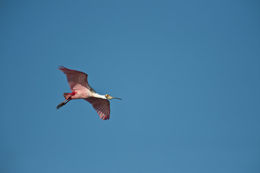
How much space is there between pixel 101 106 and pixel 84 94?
2038mm

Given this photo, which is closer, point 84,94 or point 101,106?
point 84,94

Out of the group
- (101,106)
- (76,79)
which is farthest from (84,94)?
(101,106)

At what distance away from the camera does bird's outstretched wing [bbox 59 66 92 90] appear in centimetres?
1717

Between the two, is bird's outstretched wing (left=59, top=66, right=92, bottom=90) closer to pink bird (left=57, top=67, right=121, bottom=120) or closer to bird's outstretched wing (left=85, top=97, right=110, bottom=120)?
pink bird (left=57, top=67, right=121, bottom=120)

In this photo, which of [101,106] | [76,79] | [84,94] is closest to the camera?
[76,79]

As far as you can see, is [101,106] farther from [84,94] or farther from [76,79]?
[76,79]

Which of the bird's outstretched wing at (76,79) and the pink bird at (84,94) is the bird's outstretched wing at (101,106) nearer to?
the pink bird at (84,94)

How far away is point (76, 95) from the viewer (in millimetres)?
18719

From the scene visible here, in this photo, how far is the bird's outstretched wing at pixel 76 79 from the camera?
676 inches

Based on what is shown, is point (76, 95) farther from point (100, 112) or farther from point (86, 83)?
point (100, 112)

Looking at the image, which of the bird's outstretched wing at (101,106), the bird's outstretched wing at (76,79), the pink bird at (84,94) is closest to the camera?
the bird's outstretched wing at (76,79)

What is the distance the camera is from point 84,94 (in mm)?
18922

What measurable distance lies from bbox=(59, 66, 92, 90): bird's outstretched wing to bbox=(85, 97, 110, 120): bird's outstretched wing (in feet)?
6.64

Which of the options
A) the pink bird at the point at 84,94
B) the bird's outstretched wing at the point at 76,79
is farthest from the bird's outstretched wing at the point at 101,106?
the bird's outstretched wing at the point at 76,79
